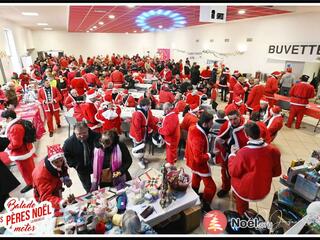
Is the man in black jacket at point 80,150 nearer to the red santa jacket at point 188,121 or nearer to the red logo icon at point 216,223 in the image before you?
the red logo icon at point 216,223

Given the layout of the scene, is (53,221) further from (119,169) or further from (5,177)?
(5,177)

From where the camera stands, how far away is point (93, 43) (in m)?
22.3

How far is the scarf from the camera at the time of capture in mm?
2758

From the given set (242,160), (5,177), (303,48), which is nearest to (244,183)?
(242,160)

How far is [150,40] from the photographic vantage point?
2302 centimetres

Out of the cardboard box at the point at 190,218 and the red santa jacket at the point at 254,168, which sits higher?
the red santa jacket at the point at 254,168

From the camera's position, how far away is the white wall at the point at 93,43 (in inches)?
806

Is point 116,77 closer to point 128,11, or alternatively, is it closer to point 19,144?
point 128,11

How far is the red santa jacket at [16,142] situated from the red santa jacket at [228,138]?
3095 mm

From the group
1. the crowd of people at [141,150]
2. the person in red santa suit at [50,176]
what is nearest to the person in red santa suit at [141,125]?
the crowd of people at [141,150]

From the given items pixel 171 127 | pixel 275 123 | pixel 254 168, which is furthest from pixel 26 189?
pixel 275 123

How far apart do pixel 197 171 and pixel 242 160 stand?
32.0 inches

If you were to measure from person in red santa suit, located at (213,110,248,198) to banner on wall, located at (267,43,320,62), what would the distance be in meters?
6.26

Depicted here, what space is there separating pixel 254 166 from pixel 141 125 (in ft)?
7.95
